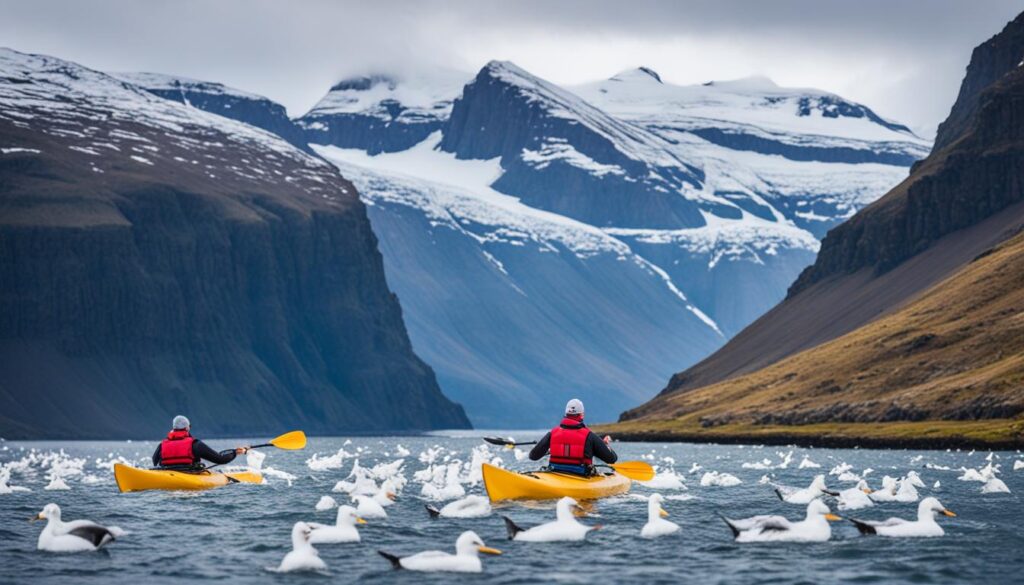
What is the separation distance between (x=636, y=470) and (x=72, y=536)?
27.5 m

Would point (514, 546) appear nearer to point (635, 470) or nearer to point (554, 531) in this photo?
point (554, 531)

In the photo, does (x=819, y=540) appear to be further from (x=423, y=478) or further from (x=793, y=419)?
(x=793, y=419)

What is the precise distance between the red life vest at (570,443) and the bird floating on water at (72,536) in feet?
61.9

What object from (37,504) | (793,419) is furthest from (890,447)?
(37,504)

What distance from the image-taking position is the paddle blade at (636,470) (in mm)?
63375

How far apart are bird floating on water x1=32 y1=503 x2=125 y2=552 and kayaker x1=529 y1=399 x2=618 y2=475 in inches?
718

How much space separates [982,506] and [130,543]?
31901mm

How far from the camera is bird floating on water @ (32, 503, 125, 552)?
41562 millimetres

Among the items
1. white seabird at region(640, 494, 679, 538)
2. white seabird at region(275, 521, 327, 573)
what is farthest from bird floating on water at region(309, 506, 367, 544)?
white seabird at region(640, 494, 679, 538)

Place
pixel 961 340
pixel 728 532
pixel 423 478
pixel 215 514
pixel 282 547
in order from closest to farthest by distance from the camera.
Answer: pixel 282 547 < pixel 728 532 < pixel 215 514 < pixel 423 478 < pixel 961 340

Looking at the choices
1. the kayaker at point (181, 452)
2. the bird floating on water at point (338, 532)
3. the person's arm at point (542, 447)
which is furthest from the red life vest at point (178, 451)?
the bird floating on water at point (338, 532)

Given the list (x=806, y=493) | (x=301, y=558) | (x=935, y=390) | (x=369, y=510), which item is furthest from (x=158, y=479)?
(x=935, y=390)

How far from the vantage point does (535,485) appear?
54938mm

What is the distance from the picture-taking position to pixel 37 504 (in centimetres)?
6206
